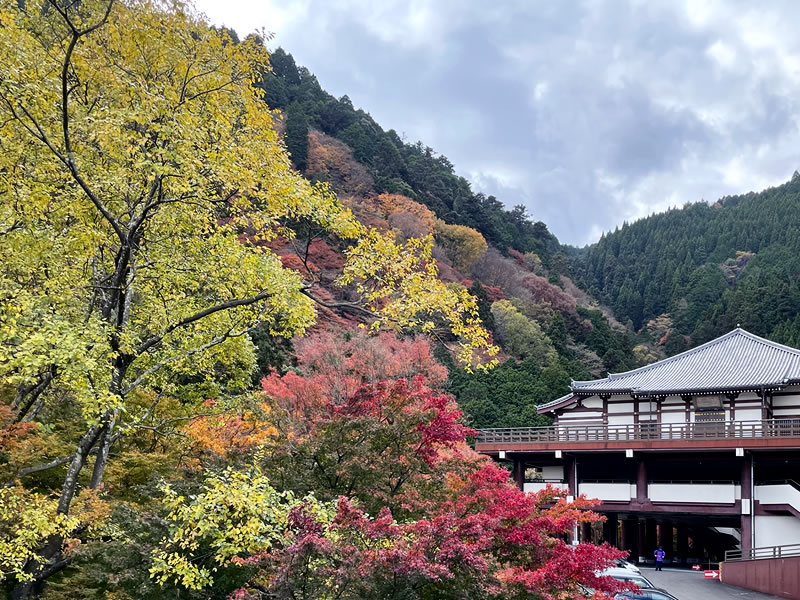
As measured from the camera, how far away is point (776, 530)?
806 inches

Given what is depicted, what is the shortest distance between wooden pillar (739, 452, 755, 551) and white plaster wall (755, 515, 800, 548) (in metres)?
0.27

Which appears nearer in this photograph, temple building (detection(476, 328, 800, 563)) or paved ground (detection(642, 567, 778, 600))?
paved ground (detection(642, 567, 778, 600))

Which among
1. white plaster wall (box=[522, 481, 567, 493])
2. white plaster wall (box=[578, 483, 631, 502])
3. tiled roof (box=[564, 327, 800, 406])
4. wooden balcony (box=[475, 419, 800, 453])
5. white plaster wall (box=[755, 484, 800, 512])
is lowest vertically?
white plaster wall (box=[522, 481, 567, 493])

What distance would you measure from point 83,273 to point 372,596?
211 inches

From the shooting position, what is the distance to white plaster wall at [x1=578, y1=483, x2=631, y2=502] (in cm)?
2311

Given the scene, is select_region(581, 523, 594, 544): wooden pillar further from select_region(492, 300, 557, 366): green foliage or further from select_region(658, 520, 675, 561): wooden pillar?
select_region(492, 300, 557, 366): green foliage

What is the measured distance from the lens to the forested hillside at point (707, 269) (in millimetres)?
54684

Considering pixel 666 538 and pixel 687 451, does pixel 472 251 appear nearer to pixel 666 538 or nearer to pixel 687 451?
pixel 666 538

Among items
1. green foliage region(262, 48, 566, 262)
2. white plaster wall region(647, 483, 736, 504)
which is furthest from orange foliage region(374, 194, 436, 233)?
white plaster wall region(647, 483, 736, 504)

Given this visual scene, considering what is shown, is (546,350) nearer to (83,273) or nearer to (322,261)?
(322,261)

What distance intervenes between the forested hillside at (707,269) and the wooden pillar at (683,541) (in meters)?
27.9

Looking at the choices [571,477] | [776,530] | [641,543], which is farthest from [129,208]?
[641,543]

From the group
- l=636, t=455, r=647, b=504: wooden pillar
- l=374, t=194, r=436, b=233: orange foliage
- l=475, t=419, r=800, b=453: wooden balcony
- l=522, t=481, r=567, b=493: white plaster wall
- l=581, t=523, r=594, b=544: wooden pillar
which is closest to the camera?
l=475, t=419, r=800, b=453: wooden balcony

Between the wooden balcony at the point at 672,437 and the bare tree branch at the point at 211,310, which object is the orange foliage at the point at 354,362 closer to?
the wooden balcony at the point at 672,437
